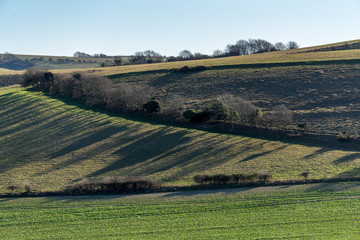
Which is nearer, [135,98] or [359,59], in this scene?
[135,98]

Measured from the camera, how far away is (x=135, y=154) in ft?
130

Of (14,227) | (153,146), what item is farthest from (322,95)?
(14,227)

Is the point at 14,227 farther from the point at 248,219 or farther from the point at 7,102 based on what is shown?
the point at 7,102

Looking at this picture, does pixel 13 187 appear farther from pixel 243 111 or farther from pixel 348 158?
pixel 348 158

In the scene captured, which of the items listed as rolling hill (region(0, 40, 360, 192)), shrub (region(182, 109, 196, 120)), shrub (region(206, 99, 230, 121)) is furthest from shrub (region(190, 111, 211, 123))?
rolling hill (region(0, 40, 360, 192))

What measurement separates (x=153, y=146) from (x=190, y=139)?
549cm

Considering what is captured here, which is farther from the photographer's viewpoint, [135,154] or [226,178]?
[135,154]

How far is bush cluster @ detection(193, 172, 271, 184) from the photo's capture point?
30.2 meters

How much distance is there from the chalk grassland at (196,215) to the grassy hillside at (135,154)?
14.6ft

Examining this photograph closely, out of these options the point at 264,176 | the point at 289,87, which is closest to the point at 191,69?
the point at 289,87

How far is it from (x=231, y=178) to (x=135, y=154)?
14573mm

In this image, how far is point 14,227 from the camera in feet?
75.0

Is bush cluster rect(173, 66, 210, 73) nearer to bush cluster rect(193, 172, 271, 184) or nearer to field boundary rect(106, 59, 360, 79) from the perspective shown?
field boundary rect(106, 59, 360, 79)

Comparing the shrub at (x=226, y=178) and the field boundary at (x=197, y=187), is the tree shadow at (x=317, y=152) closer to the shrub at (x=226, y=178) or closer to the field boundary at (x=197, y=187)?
the field boundary at (x=197, y=187)
